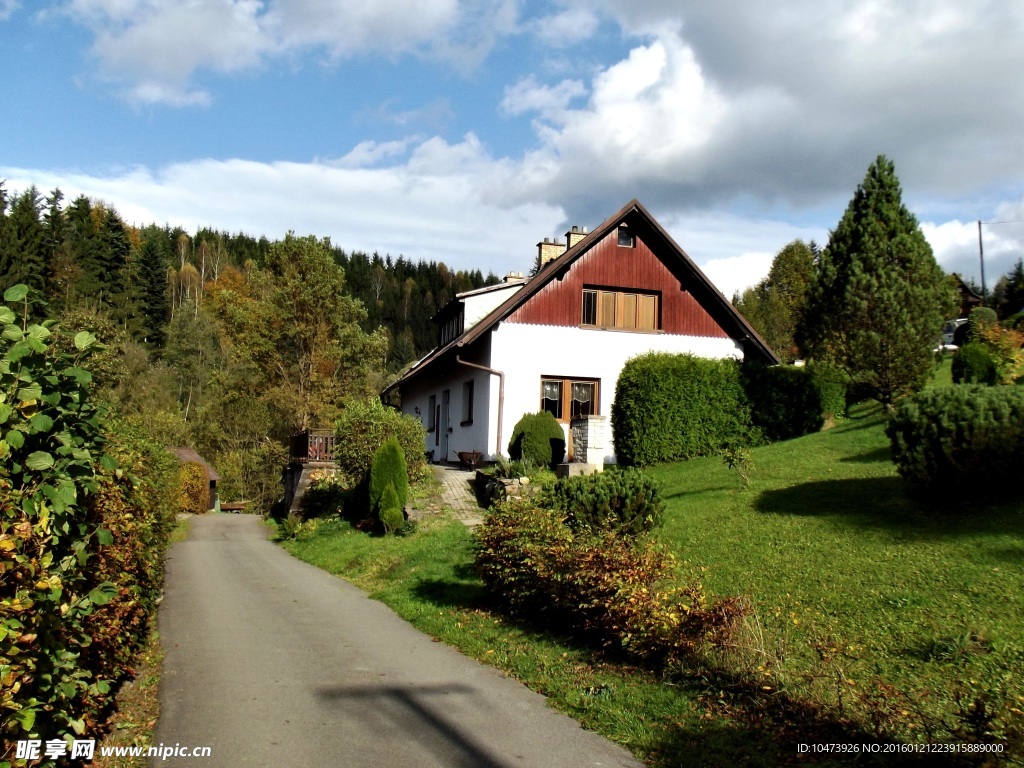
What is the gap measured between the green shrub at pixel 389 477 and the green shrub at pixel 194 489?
25209 mm

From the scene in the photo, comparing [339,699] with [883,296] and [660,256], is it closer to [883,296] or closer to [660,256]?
[883,296]

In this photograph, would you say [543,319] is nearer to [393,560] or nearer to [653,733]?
[393,560]

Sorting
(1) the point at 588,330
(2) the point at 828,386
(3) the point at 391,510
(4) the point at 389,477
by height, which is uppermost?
(1) the point at 588,330

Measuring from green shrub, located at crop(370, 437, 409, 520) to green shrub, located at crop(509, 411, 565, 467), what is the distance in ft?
10.2

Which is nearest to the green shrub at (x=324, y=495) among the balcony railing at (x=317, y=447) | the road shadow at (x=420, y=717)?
the balcony railing at (x=317, y=447)

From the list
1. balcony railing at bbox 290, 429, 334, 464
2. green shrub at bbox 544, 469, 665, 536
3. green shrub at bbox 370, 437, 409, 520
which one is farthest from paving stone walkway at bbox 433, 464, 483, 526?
green shrub at bbox 544, 469, 665, 536

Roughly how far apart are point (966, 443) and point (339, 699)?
7738 mm

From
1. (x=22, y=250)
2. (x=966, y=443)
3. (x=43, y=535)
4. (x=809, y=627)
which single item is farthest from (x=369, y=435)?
(x=22, y=250)

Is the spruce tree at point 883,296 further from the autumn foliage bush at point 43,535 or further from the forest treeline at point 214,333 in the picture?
the autumn foliage bush at point 43,535

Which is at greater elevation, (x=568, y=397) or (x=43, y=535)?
(x=568, y=397)

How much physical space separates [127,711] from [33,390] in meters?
3.88

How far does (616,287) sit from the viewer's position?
80.2 feet

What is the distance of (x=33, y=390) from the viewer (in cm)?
382

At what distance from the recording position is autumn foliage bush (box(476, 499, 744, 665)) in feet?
22.5
